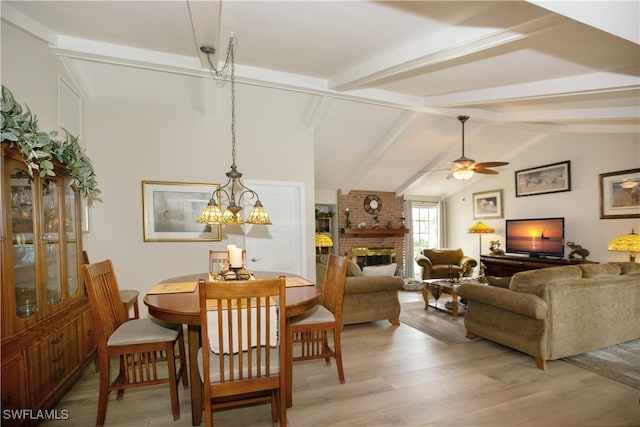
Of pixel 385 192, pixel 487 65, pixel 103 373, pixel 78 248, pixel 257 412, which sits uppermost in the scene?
pixel 487 65

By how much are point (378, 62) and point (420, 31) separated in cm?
57

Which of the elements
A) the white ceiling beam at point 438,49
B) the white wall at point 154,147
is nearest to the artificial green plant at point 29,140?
the white wall at point 154,147

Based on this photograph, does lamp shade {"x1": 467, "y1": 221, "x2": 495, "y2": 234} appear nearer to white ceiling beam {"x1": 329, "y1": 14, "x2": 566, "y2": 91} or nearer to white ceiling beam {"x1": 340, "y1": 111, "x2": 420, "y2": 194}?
white ceiling beam {"x1": 340, "y1": 111, "x2": 420, "y2": 194}

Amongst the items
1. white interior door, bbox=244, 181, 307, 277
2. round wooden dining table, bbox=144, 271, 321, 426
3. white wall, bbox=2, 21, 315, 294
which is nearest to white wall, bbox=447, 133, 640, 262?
white interior door, bbox=244, 181, 307, 277

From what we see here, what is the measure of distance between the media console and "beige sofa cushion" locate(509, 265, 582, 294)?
Result: 2.74 m

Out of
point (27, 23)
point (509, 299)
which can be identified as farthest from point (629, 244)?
point (27, 23)

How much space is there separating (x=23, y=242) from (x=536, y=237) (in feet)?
23.7

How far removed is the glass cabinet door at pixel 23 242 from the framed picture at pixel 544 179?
730 centimetres

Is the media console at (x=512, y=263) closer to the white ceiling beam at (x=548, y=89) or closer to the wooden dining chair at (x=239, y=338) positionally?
the white ceiling beam at (x=548, y=89)

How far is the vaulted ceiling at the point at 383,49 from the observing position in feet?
7.55

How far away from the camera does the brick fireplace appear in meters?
7.46

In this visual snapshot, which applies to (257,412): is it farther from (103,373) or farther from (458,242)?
(458,242)

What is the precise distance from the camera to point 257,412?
223 centimetres

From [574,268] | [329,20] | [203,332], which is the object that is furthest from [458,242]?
[203,332]
